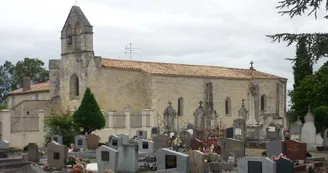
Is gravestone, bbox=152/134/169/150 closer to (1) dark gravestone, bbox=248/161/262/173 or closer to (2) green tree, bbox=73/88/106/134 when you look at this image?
(1) dark gravestone, bbox=248/161/262/173

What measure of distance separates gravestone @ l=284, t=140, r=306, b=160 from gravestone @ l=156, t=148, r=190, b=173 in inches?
197

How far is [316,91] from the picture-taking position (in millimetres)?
38719

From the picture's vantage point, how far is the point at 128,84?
38.2 m

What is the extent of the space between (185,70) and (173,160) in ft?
93.9

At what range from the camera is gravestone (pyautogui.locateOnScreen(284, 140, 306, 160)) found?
1642 centimetres

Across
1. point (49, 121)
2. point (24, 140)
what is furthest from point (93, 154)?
point (24, 140)

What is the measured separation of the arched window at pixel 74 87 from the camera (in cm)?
3809

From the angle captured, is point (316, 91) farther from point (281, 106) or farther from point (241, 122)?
point (241, 122)

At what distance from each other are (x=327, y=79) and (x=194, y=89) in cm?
1051

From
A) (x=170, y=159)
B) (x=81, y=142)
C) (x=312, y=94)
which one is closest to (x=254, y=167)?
(x=170, y=159)

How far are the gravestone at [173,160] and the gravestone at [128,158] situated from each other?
3.99 feet

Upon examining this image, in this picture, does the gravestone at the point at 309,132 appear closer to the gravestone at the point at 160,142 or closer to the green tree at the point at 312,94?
the gravestone at the point at 160,142

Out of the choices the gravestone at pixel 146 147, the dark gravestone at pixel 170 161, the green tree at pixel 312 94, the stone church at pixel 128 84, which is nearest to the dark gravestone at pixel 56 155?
the dark gravestone at pixel 170 161

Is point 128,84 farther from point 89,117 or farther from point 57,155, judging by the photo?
point 57,155
